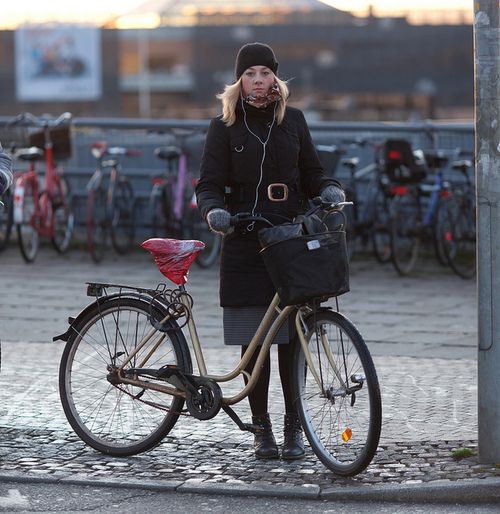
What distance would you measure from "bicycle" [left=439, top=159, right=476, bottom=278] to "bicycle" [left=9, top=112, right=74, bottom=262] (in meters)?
3.57

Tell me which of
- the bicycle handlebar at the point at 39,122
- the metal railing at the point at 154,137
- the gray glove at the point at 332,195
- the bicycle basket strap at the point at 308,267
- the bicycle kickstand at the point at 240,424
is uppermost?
the bicycle handlebar at the point at 39,122

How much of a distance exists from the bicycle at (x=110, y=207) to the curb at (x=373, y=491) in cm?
794

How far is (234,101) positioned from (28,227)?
766cm

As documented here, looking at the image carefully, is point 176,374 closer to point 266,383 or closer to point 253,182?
point 266,383

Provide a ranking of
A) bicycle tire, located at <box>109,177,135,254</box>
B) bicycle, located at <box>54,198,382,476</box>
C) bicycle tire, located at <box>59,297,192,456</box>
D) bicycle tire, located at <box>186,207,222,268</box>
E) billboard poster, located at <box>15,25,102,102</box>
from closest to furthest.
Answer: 1. bicycle, located at <box>54,198,382,476</box>
2. bicycle tire, located at <box>59,297,192,456</box>
3. bicycle tire, located at <box>186,207,222,268</box>
4. bicycle tire, located at <box>109,177,135,254</box>
5. billboard poster, located at <box>15,25,102,102</box>

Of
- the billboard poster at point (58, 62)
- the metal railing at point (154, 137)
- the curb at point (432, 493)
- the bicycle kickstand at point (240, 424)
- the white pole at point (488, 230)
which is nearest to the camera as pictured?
the curb at point (432, 493)

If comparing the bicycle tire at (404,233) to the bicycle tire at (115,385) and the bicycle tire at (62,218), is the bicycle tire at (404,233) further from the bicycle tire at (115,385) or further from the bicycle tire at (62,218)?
the bicycle tire at (115,385)

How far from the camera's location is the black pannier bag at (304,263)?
18.4 feet

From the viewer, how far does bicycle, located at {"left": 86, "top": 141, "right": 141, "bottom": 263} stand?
44.6 feet

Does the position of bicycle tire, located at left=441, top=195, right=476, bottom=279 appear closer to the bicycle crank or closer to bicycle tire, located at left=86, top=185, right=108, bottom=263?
bicycle tire, located at left=86, top=185, right=108, bottom=263

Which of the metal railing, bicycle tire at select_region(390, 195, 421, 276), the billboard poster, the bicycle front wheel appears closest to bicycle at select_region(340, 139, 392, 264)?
bicycle tire at select_region(390, 195, 421, 276)

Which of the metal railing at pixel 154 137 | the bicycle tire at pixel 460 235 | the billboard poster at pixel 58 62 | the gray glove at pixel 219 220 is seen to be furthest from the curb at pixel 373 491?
the billboard poster at pixel 58 62

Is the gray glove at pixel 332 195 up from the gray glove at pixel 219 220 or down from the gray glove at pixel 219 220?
up

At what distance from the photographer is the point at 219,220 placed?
576 centimetres
